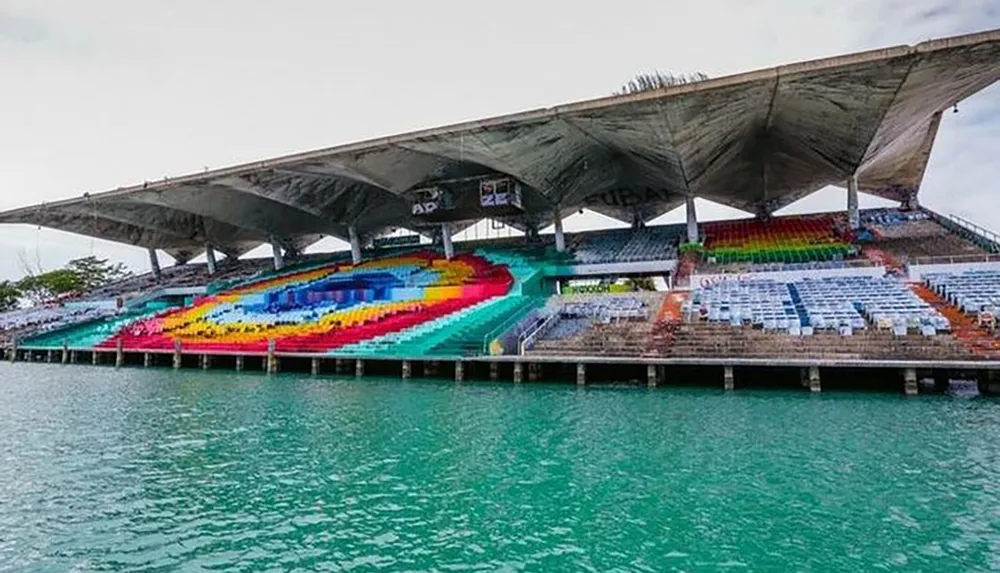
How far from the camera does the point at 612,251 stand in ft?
135

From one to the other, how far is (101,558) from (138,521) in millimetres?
1293

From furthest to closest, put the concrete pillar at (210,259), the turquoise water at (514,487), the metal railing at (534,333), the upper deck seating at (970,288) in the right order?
the concrete pillar at (210,259)
the metal railing at (534,333)
the upper deck seating at (970,288)
the turquoise water at (514,487)

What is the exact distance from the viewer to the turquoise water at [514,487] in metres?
7.40

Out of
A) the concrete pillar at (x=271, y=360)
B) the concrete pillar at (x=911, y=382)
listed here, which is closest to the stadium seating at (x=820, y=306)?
the concrete pillar at (x=911, y=382)

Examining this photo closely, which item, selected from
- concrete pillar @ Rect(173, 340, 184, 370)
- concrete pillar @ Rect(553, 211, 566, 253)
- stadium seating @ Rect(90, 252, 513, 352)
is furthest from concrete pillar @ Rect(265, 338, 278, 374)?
concrete pillar @ Rect(553, 211, 566, 253)

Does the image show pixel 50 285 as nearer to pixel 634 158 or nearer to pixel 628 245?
pixel 628 245

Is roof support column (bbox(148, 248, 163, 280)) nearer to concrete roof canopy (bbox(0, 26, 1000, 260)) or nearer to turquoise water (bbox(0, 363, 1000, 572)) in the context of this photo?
concrete roof canopy (bbox(0, 26, 1000, 260))

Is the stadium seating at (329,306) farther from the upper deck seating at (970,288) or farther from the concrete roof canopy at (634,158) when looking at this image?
the upper deck seating at (970,288)

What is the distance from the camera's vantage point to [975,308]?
20594 millimetres

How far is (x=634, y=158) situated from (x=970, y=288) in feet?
57.4

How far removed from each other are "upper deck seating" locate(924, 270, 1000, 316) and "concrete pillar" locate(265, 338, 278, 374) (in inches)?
1075

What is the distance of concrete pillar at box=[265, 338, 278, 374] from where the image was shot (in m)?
29.5

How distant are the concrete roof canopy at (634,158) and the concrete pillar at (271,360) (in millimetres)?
11419

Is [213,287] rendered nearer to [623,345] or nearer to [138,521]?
[623,345]
